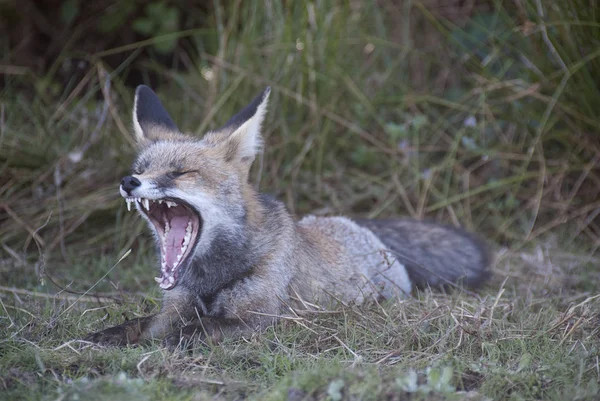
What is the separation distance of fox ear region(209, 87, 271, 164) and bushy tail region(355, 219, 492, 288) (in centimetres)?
145

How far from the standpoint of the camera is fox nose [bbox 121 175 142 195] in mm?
4059

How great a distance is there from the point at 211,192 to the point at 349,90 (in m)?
3.48

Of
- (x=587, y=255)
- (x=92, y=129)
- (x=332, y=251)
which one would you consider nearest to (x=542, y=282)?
(x=587, y=255)

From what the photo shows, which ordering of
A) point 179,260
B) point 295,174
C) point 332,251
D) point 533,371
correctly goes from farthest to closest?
1. point 295,174
2. point 332,251
3. point 179,260
4. point 533,371

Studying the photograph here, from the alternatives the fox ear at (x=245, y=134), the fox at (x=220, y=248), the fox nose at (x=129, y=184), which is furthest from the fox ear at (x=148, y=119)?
the fox nose at (x=129, y=184)

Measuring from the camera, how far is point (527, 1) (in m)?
6.48

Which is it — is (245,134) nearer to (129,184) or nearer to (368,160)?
(129,184)

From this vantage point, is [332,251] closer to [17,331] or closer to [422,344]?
[422,344]

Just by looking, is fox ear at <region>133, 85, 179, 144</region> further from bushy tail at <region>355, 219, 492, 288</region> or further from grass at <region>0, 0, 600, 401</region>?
bushy tail at <region>355, 219, 492, 288</region>

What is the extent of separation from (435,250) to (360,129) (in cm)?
210

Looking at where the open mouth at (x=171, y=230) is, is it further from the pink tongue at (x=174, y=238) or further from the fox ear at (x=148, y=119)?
the fox ear at (x=148, y=119)

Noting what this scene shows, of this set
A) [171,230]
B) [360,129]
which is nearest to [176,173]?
[171,230]

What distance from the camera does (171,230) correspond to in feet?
14.8

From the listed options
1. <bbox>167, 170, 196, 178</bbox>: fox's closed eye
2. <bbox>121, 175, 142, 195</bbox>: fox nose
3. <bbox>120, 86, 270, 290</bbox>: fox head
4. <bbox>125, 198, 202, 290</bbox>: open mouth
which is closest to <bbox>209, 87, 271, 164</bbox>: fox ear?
<bbox>120, 86, 270, 290</bbox>: fox head
